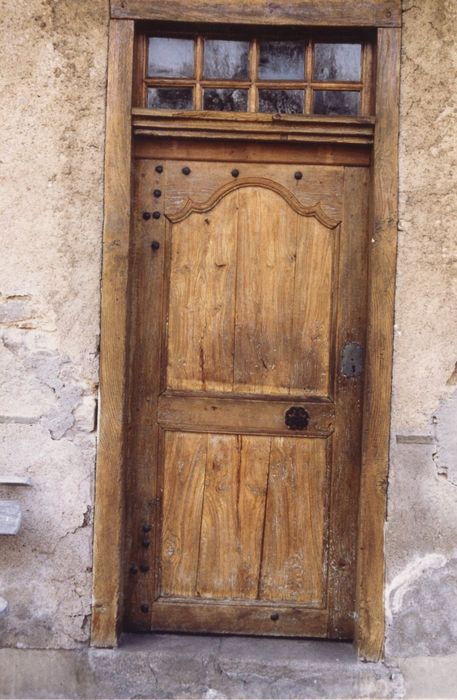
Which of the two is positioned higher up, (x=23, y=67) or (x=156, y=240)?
(x=23, y=67)

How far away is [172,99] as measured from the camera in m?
3.27

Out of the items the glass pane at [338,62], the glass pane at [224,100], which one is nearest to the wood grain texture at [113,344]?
the glass pane at [224,100]

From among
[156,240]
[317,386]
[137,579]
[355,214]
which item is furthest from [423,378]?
[137,579]

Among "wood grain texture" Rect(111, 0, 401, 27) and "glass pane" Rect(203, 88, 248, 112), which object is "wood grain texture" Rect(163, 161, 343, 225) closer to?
"glass pane" Rect(203, 88, 248, 112)

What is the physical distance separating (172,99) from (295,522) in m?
2.00

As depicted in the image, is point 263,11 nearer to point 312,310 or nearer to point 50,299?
point 312,310

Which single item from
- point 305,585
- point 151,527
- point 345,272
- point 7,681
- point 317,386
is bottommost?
point 7,681

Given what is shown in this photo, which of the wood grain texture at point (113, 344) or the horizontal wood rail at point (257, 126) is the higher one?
the horizontal wood rail at point (257, 126)

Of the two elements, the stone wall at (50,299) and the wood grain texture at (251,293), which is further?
the wood grain texture at (251,293)

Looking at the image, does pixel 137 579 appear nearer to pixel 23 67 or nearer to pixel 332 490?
pixel 332 490

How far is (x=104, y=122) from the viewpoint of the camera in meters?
3.17

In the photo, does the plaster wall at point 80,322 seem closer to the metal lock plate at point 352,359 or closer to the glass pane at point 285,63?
the metal lock plate at point 352,359

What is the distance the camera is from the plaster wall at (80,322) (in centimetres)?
314

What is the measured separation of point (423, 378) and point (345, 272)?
0.59 metres
